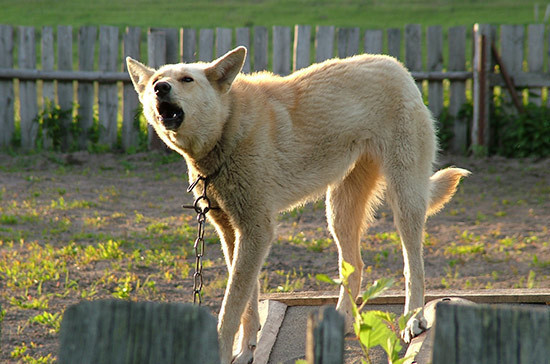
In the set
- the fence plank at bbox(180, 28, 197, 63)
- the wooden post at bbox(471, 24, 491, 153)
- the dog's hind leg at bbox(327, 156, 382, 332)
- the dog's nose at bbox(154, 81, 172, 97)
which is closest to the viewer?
the dog's nose at bbox(154, 81, 172, 97)

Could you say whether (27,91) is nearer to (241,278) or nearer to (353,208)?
(353,208)

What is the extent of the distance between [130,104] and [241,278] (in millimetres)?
6609

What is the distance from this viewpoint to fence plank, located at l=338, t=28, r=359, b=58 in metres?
9.56

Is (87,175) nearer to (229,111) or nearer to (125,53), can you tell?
(125,53)

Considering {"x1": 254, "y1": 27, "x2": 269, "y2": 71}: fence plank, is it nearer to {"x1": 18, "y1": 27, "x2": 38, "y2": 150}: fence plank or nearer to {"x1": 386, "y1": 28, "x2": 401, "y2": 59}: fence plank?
{"x1": 386, "y1": 28, "x2": 401, "y2": 59}: fence plank

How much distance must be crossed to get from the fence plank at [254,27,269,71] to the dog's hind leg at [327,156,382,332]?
549cm

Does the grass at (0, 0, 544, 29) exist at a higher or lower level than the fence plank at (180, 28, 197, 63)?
higher

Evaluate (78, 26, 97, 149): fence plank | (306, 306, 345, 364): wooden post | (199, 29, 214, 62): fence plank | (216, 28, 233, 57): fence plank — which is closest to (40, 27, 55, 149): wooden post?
(78, 26, 97, 149): fence plank

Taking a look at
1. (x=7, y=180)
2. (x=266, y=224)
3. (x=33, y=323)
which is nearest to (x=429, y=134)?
(x=266, y=224)

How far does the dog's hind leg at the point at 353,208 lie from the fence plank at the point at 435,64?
17.6 feet

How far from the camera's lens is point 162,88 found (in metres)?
3.33

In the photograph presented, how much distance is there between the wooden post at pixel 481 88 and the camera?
29.9 ft

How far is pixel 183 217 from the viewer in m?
7.24

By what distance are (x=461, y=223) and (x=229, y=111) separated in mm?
4016
